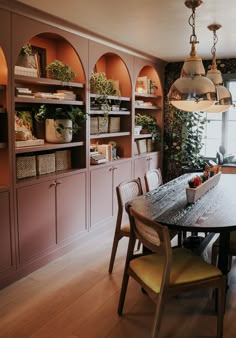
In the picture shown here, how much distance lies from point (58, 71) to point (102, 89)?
2.60 feet

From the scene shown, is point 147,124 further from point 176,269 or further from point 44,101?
point 176,269

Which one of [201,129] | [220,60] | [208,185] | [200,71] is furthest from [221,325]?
[220,60]

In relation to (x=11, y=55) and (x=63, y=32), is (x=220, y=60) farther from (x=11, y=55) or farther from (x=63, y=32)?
(x=11, y=55)

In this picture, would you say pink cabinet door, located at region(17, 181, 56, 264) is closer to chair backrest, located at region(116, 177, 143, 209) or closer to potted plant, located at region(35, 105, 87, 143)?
potted plant, located at region(35, 105, 87, 143)

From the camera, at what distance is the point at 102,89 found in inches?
170

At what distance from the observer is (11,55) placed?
298 centimetres

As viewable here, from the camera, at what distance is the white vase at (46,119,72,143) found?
367 cm

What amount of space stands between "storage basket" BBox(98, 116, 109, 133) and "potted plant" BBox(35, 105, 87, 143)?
2.19 ft

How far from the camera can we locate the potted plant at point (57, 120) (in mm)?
3656

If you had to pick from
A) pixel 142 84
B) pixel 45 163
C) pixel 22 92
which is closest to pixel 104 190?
pixel 45 163

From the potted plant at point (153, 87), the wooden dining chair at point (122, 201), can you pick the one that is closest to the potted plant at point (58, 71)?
the wooden dining chair at point (122, 201)

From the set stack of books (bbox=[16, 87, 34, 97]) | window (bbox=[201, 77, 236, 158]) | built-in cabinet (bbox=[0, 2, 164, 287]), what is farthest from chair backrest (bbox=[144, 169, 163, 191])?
window (bbox=[201, 77, 236, 158])

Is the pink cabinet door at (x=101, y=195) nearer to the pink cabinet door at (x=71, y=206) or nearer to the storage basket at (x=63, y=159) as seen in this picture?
the pink cabinet door at (x=71, y=206)

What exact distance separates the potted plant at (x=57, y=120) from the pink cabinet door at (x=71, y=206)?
433mm
